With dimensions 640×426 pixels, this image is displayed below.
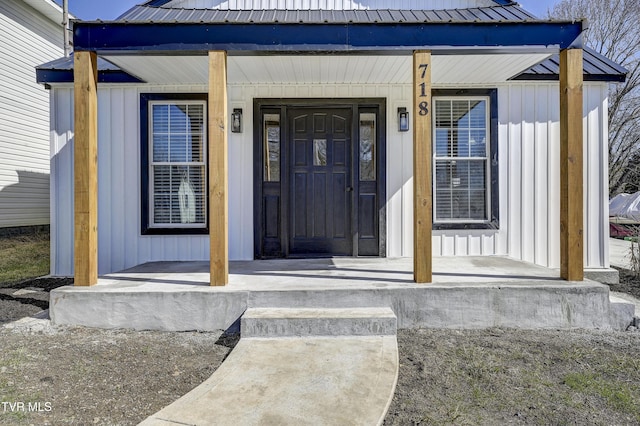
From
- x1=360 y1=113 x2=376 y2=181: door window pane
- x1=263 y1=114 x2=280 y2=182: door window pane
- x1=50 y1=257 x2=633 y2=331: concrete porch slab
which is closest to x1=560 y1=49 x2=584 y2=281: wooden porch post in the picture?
x1=50 y1=257 x2=633 y2=331: concrete porch slab

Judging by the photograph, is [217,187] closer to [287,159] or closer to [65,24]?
[287,159]

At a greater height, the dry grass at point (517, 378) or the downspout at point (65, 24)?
the downspout at point (65, 24)

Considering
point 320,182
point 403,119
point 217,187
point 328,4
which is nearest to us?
point 217,187

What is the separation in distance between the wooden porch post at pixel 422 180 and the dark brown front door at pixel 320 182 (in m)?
1.78

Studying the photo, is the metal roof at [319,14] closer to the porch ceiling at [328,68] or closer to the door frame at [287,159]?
the porch ceiling at [328,68]

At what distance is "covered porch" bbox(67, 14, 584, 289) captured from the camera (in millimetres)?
3711

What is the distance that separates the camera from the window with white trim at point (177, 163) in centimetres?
538

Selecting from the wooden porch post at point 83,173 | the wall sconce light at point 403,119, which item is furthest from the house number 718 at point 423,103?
the wooden porch post at point 83,173

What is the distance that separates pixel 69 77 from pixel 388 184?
14.2 feet

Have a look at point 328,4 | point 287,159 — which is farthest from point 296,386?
point 328,4

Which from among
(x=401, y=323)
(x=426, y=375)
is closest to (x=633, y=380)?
(x=426, y=375)

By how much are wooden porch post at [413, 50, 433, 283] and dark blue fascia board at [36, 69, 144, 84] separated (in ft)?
12.0

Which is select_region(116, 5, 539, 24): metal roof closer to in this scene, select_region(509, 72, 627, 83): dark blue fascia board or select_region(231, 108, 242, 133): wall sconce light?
select_region(509, 72, 627, 83): dark blue fascia board

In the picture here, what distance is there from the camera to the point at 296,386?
245 cm
